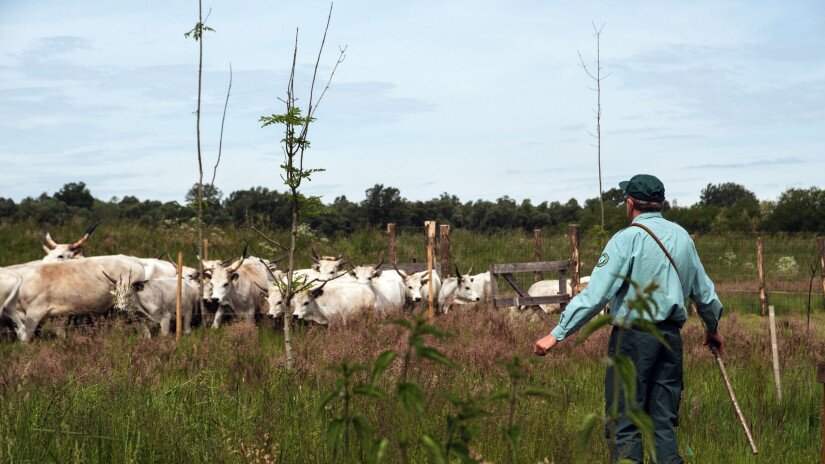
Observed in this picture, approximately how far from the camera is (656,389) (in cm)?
514

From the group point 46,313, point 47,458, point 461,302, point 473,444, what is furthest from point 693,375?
point 46,313

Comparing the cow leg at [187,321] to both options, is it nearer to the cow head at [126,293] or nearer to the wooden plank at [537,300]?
the cow head at [126,293]

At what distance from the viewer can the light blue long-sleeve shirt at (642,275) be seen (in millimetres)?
5078

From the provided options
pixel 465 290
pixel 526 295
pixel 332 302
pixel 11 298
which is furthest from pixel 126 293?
pixel 526 295

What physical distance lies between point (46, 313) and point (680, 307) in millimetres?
12867

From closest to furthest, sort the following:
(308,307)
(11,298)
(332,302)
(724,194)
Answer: (11,298), (308,307), (332,302), (724,194)

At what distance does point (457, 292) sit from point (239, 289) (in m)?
5.23

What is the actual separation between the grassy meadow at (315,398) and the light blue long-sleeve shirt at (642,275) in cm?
87

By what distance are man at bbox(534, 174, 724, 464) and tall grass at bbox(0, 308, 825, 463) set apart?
0.34m

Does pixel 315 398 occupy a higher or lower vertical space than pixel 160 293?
lower

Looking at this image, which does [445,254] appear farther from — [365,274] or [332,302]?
[332,302]

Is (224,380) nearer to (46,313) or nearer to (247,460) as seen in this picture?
(247,460)

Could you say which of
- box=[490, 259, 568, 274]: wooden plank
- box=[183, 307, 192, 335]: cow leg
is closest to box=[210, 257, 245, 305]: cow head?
box=[183, 307, 192, 335]: cow leg

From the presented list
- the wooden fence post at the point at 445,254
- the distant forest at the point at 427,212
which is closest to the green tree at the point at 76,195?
the distant forest at the point at 427,212
